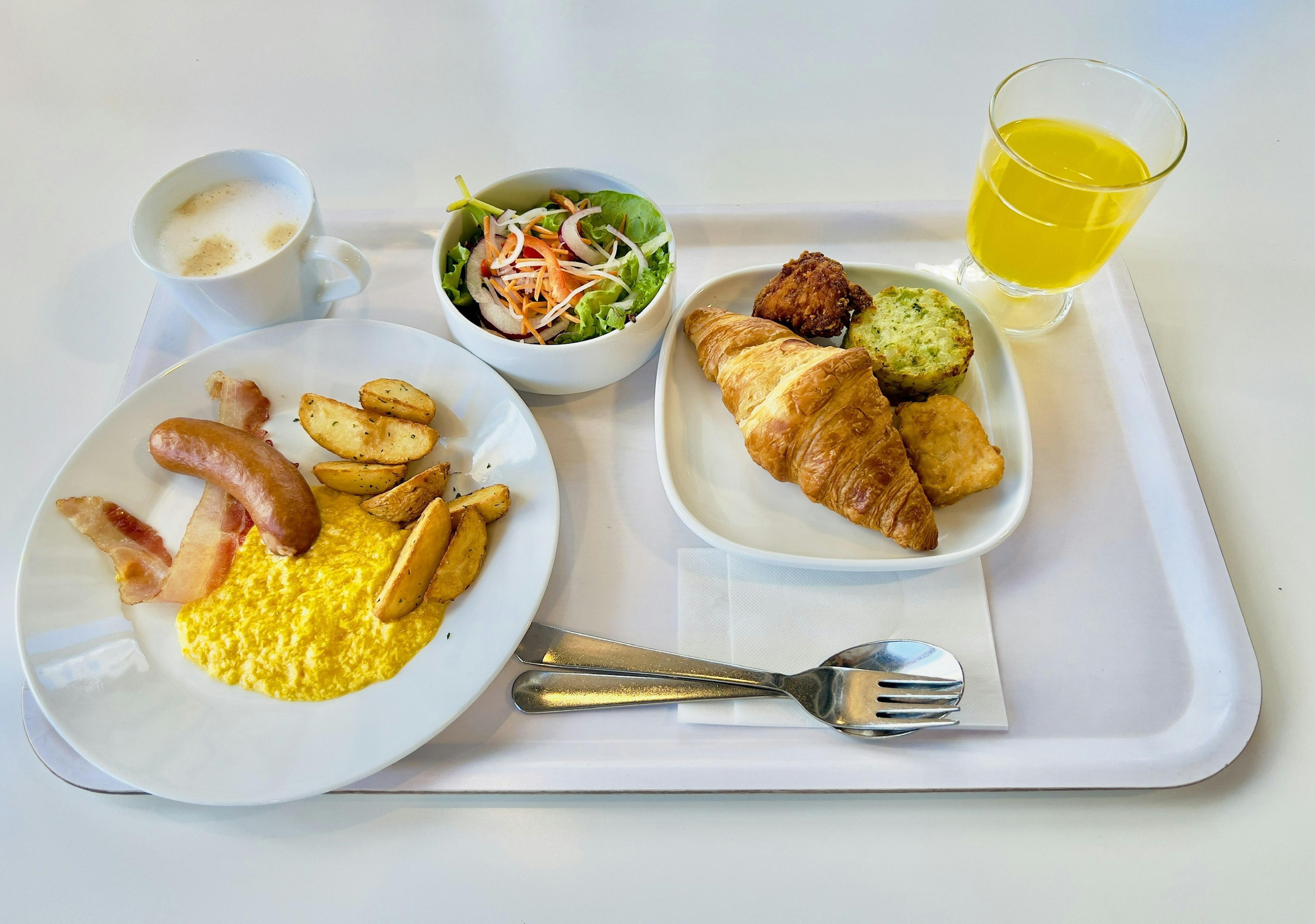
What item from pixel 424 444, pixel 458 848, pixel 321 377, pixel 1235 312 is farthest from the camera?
pixel 1235 312

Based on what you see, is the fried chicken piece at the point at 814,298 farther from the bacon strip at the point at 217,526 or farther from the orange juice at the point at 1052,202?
the bacon strip at the point at 217,526

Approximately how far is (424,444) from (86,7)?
242cm

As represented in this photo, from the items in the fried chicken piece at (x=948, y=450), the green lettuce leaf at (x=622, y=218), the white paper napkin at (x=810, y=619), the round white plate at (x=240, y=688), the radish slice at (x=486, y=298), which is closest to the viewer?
the round white plate at (x=240, y=688)

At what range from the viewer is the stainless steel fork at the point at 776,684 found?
1287 mm

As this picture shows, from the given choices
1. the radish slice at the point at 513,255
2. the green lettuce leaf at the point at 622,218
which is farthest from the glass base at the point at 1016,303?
the radish slice at the point at 513,255

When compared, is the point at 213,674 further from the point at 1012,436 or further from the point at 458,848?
the point at 1012,436

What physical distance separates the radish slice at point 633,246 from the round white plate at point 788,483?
0.40 feet

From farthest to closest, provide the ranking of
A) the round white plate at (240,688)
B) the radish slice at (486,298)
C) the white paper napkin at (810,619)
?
the radish slice at (486,298)
the white paper napkin at (810,619)
the round white plate at (240,688)

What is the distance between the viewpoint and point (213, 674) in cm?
131

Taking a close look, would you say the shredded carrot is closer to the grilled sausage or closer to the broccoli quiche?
the grilled sausage

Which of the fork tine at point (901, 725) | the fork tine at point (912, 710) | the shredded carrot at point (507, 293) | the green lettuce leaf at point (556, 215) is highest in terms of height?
the green lettuce leaf at point (556, 215)

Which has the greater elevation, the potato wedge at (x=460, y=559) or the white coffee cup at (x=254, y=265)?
the white coffee cup at (x=254, y=265)

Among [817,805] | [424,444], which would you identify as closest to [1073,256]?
[817,805]

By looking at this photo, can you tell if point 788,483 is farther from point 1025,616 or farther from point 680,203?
point 680,203
